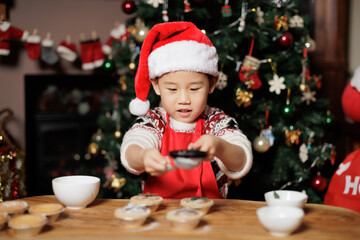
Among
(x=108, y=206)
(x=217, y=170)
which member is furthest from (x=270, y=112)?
(x=108, y=206)

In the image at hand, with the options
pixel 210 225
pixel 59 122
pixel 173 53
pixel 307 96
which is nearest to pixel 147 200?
pixel 210 225

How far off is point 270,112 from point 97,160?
78.6 inches

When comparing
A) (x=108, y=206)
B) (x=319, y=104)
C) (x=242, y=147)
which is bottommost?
(x=108, y=206)

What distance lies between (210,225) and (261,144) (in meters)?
1.26

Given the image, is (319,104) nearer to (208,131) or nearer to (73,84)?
(208,131)

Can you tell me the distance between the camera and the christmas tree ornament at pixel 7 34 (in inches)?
105

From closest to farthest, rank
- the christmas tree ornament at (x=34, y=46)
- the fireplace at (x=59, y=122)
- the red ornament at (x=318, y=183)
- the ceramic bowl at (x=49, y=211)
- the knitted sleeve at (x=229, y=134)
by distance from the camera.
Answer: the ceramic bowl at (x=49, y=211) < the knitted sleeve at (x=229, y=134) < the red ornament at (x=318, y=183) < the christmas tree ornament at (x=34, y=46) < the fireplace at (x=59, y=122)

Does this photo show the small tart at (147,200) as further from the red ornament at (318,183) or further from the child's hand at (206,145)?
the red ornament at (318,183)

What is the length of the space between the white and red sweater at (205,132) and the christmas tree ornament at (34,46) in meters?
1.69

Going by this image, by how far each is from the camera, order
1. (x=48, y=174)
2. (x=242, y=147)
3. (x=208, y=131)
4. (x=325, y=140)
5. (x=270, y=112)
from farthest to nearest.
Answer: (x=48, y=174) → (x=325, y=140) → (x=270, y=112) → (x=208, y=131) → (x=242, y=147)

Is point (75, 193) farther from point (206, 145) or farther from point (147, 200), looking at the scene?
point (206, 145)

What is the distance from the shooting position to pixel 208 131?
1.55 m

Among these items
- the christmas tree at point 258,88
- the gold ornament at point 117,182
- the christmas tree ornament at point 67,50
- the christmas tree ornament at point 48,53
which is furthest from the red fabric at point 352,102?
the christmas tree ornament at point 48,53

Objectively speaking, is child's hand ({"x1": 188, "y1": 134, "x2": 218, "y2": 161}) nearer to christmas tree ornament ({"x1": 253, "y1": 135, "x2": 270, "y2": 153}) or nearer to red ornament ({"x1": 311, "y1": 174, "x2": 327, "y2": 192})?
christmas tree ornament ({"x1": 253, "y1": 135, "x2": 270, "y2": 153})
